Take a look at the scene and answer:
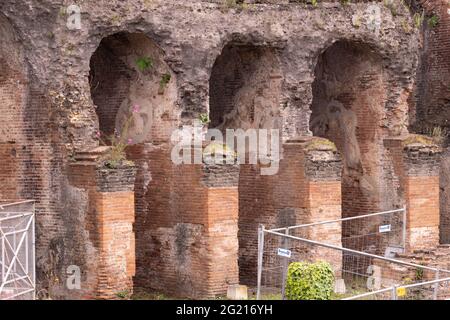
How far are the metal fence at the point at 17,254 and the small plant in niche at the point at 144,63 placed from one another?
12.3ft

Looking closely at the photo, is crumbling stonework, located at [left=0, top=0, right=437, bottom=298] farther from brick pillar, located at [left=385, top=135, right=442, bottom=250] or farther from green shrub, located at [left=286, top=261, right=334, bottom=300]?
green shrub, located at [left=286, top=261, right=334, bottom=300]

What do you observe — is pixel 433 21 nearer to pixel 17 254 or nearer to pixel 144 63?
pixel 144 63

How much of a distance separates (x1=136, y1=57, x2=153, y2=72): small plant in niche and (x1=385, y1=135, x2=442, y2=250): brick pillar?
18.8 ft

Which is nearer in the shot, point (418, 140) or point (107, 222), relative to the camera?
point (107, 222)

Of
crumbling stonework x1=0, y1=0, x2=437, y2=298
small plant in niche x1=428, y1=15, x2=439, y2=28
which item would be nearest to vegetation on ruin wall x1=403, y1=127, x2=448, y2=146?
crumbling stonework x1=0, y1=0, x2=437, y2=298

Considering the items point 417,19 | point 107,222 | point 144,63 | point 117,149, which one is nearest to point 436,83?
point 417,19

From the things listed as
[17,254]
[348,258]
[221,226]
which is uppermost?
[221,226]

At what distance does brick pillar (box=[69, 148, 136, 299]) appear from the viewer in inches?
759

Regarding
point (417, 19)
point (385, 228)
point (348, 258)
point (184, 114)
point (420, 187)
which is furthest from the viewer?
point (417, 19)

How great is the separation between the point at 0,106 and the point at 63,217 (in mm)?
2289

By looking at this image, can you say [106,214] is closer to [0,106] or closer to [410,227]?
[0,106]

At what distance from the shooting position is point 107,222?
63.2 feet

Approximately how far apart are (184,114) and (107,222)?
3203mm
